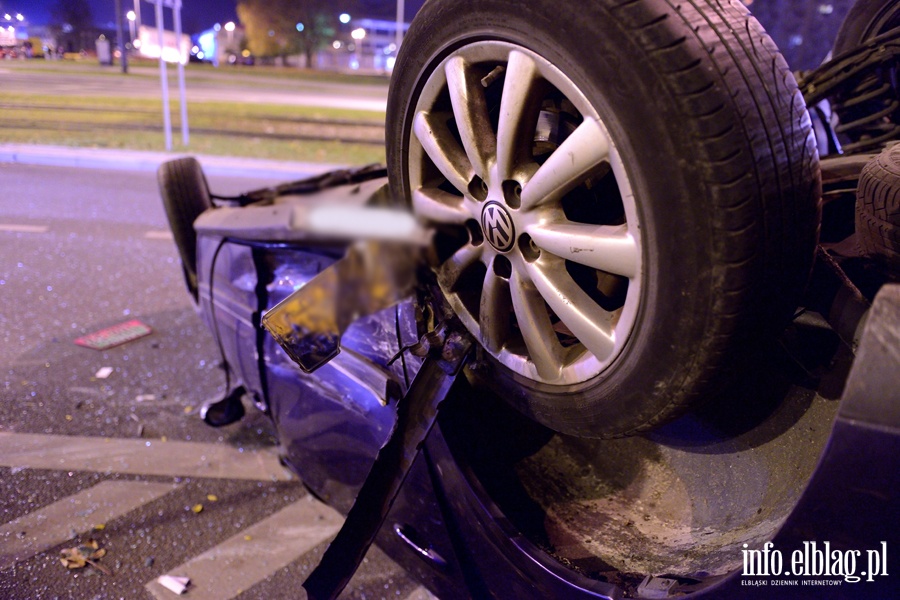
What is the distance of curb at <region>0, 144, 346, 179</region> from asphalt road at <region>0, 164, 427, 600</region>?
5.09m

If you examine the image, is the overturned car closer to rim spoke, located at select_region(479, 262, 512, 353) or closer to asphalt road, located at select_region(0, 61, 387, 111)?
rim spoke, located at select_region(479, 262, 512, 353)

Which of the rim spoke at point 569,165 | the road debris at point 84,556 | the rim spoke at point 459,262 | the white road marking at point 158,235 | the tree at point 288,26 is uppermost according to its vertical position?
the tree at point 288,26

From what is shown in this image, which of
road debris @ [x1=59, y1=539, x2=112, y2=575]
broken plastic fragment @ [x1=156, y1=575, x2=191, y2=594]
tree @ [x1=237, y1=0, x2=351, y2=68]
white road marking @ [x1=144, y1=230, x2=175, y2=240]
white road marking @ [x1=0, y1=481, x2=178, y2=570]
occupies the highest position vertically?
tree @ [x1=237, y1=0, x2=351, y2=68]

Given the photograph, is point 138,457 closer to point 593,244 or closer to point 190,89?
point 593,244

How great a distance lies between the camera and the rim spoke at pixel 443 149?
1495mm

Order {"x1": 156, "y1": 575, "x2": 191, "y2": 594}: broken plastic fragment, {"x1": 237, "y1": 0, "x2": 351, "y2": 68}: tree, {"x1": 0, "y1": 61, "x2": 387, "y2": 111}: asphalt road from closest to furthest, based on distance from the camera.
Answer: {"x1": 156, "y1": 575, "x2": 191, "y2": 594}: broken plastic fragment → {"x1": 0, "y1": 61, "x2": 387, "y2": 111}: asphalt road → {"x1": 237, "y1": 0, "x2": 351, "y2": 68}: tree

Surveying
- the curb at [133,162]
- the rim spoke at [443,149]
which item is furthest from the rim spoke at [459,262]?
the curb at [133,162]

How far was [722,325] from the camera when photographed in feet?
3.66

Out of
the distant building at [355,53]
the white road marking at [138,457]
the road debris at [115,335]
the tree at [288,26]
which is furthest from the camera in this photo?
the distant building at [355,53]

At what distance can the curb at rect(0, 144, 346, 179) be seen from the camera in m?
9.82

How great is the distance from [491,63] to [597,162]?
361 millimetres

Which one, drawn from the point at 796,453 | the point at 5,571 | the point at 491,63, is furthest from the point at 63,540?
the point at 796,453

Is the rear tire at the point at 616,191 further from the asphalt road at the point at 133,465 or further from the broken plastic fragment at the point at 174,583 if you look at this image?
the broken plastic fragment at the point at 174,583

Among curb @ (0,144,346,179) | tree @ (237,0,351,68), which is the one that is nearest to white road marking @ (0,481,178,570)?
curb @ (0,144,346,179)
